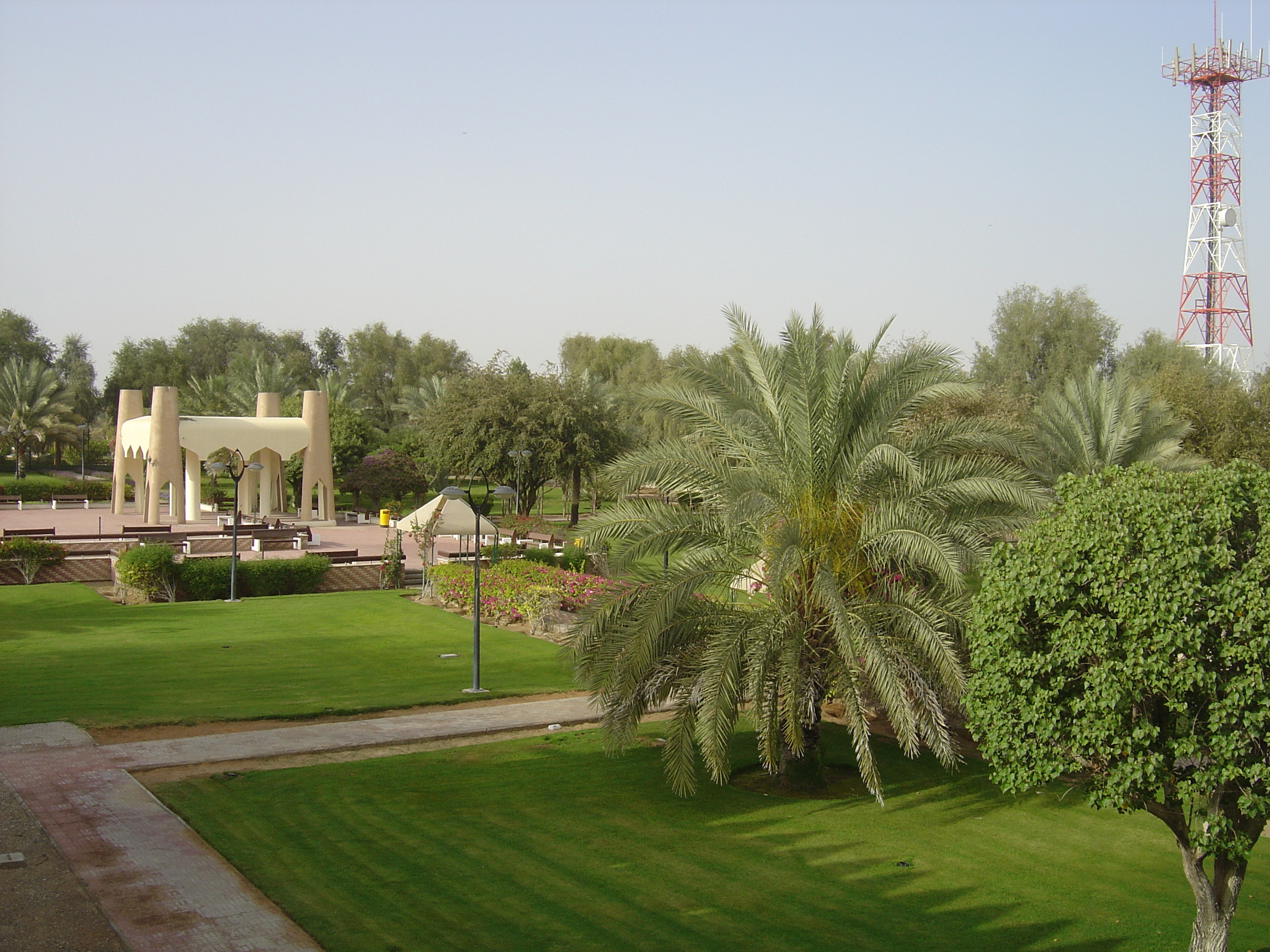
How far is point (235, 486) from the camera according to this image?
36.0 m

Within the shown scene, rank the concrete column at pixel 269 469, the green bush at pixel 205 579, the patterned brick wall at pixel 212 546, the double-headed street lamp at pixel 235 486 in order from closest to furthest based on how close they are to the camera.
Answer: the double-headed street lamp at pixel 235 486, the green bush at pixel 205 579, the patterned brick wall at pixel 212 546, the concrete column at pixel 269 469

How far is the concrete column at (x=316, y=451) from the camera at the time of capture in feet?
140

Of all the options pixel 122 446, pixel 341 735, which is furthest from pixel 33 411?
pixel 341 735

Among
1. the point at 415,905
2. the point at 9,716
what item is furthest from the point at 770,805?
the point at 9,716

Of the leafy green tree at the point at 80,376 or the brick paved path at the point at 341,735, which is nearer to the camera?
the brick paved path at the point at 341,735

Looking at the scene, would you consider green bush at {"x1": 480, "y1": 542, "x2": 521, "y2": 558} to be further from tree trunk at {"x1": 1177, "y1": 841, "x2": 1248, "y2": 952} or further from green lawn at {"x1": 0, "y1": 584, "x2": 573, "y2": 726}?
tree trunk at {"x1": 1177, "y1": 841, "x2": 1248, "y2": 952}

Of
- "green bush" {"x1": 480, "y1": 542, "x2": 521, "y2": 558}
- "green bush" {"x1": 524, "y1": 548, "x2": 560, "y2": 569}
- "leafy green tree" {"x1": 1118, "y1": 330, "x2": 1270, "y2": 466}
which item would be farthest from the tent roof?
"leafy green tree" {"x1": 1118, "y1": 330, "x2": 1270, "y2": 466}

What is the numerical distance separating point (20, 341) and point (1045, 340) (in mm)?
64970

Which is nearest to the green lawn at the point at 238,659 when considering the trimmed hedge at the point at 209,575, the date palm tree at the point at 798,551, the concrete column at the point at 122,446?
the trimmed hedge at the point at 209,575

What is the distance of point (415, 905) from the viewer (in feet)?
27.3

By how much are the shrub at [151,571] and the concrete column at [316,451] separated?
1698 centimetres

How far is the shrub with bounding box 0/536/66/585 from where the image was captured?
27.4 metres

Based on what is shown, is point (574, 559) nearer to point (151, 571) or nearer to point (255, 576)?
point (255, 576)

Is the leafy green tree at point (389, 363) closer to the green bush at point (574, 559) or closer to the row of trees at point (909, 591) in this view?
the green bush at point (574, 559)
